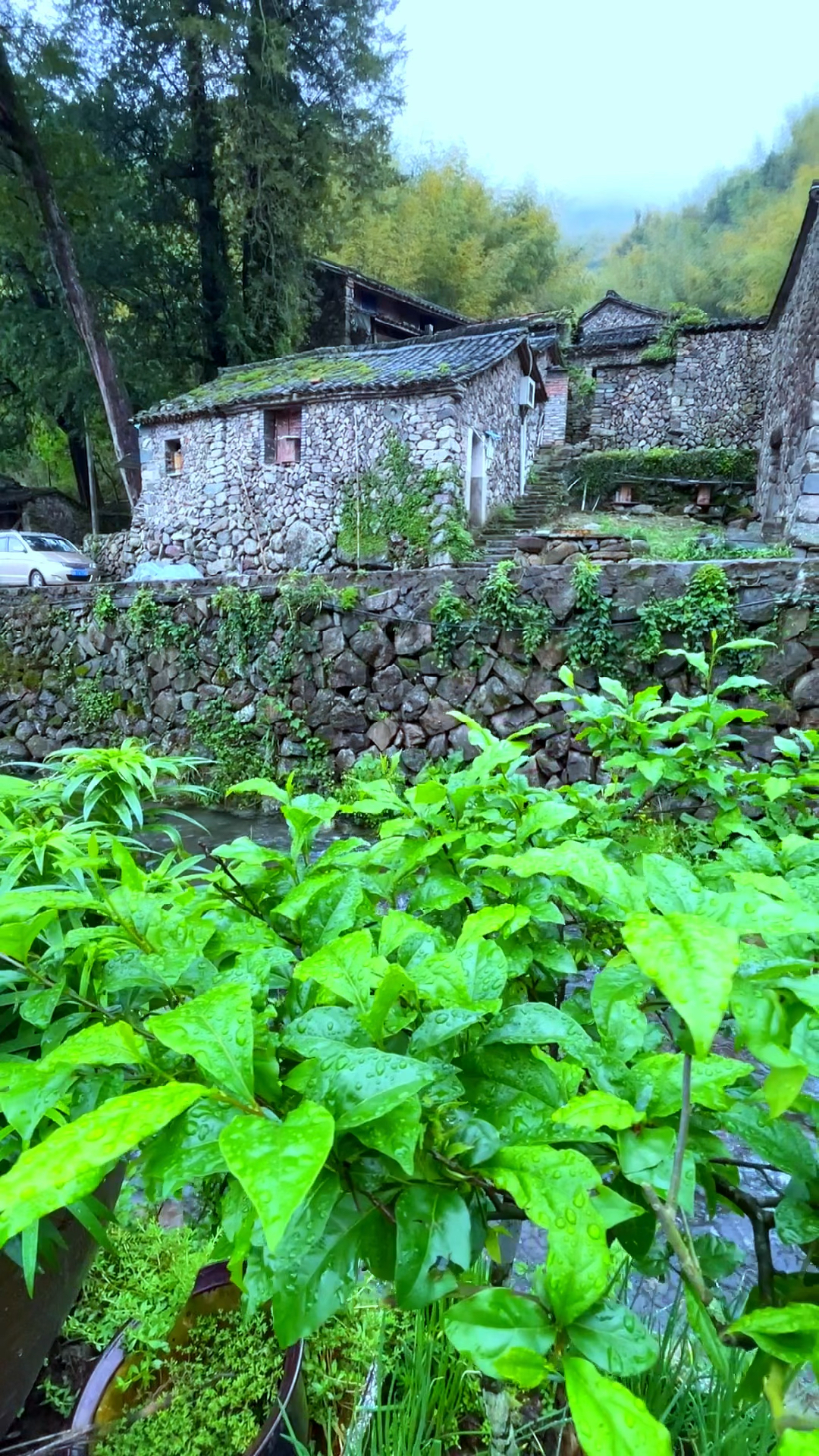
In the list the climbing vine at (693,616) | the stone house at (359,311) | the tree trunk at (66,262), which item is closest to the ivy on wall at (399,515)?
the climbing vine at (693,616)

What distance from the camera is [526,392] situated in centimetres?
1362

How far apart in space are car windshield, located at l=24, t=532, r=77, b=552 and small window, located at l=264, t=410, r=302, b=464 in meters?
5.05

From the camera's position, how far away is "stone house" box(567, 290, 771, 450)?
49.7ft

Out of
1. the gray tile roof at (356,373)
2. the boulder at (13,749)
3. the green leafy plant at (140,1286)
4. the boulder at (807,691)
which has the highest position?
the gray tile roof at (356,373)

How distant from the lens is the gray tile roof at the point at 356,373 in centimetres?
1034

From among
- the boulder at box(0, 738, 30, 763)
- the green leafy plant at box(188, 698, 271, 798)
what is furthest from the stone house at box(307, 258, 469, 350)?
the green leafy plant at box(188, 698, 271, 798)

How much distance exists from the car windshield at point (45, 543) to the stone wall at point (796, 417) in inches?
483

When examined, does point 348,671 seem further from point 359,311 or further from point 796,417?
point 359,311

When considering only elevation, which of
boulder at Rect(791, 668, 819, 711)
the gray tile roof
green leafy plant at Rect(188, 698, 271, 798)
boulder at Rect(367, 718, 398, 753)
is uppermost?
the gray tile roof

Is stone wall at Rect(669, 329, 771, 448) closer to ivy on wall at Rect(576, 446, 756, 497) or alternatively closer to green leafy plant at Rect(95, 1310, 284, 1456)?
ivy on wall at Rect(576, 446, 756, 497)

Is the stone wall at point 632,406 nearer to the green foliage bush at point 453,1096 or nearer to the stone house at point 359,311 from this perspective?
the stone house at point 359,311

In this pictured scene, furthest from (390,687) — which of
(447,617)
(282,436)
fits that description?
(282,436)

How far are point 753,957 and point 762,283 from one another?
24.4 metres

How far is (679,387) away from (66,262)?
12.4m
